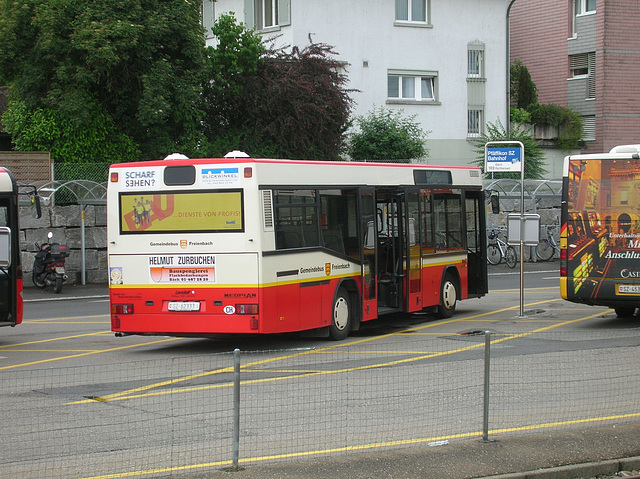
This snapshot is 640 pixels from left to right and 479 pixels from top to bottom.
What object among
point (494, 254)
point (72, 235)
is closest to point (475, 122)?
point (494, 254)

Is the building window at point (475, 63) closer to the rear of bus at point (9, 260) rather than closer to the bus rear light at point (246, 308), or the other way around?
the rear of bus at point (9, 260)

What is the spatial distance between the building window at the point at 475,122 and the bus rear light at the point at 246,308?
30.6 metres

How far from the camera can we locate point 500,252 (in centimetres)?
3188

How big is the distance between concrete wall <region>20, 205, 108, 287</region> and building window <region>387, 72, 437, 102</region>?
17.5 meters

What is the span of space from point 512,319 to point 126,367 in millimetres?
7599

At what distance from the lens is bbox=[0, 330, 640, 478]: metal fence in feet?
23.8

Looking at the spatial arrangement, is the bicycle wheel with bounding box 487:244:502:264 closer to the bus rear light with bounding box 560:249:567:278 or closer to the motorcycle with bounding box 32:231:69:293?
the motorcycle with bounding box 32:231:69:293

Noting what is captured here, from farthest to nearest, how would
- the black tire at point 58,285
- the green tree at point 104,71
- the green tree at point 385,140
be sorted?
the green tree at point 385,140 → the green tree at point 104,71 → the black tire at point 58,285

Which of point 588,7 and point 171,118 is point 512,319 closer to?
point 171,118

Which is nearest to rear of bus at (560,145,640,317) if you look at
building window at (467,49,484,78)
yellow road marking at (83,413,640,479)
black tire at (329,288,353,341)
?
black tire at (329,288,353,341)

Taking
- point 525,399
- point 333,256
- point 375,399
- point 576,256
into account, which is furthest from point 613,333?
point 375,399

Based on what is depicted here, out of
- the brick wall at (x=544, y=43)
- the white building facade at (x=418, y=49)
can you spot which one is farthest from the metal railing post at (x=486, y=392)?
the brick wall at (x=544, y=43)

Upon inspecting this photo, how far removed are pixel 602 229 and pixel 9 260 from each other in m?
9.59

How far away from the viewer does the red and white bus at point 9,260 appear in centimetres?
1448
